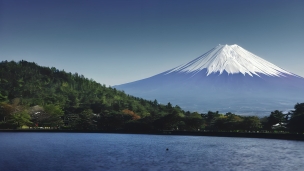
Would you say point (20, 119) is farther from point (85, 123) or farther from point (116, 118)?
point (116, 118)

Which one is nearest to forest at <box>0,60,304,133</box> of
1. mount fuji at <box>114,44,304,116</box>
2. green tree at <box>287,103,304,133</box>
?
green tree at <box>287,103,304,133</box>

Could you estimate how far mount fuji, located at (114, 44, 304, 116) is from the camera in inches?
5950

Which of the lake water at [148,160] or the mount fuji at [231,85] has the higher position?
the mount fuji at [231,85]

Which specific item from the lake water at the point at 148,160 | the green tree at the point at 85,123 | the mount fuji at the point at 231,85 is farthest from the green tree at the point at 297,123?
the mount fuji at the point at 231,85

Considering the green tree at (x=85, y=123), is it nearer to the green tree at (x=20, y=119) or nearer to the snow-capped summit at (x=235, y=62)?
the green tree at (x=20, y=119)

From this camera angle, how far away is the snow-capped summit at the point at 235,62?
165 m

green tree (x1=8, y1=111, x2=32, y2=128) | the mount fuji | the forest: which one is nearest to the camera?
the forest

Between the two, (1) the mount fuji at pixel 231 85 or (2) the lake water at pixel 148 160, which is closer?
(2) the lake water at pixel 148 160

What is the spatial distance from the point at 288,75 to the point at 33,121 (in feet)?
427

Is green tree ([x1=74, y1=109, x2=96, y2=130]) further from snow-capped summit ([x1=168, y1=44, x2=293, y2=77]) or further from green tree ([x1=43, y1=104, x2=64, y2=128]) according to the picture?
snow-capped summit ([x1=168, y1=44, x2=293, y2=77])

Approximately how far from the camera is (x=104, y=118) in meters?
65.9

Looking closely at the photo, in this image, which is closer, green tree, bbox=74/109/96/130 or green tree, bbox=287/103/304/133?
green tree, bbox=287/103/304/133

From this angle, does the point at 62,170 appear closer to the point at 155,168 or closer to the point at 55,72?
the point at 155,168

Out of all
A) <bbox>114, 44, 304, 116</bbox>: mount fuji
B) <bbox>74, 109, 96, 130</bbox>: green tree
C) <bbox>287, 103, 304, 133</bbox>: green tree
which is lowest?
<bbox>287, 103, 304, 133</bbox>: green tree
